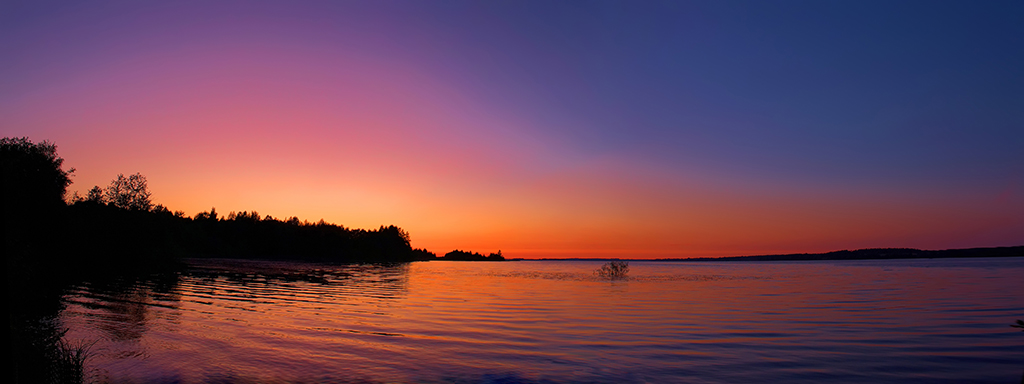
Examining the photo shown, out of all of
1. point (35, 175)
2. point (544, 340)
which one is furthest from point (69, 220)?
point (544, 340)

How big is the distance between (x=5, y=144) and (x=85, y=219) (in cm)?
3381

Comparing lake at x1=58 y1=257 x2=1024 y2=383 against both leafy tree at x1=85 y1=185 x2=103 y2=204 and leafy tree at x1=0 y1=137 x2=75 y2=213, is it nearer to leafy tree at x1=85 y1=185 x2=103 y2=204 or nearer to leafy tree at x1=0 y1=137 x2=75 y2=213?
leafy tree at x1=0 y1=137 x2=75 y2=213

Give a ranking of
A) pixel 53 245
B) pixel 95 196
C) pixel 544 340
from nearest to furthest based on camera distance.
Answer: pixel 544 340
pixel 53 245
pixel 95 196

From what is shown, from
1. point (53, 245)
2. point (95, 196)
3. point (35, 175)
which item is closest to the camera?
point (35, 175)

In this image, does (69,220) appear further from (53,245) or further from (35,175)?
(35,175)

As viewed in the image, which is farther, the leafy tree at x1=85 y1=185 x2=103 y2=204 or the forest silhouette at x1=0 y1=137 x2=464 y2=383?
the leafy tree at x1=85 y1=185 x2=103 y2=204

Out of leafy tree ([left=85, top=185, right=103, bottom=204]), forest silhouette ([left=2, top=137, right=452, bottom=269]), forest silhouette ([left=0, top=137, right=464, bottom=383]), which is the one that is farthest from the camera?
leafy tree ([left=85, top=185, right=103, bottom=204])

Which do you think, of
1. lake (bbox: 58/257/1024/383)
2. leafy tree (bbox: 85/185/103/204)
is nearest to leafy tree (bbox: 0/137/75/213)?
lake (bbox: 58/257/1024/383)

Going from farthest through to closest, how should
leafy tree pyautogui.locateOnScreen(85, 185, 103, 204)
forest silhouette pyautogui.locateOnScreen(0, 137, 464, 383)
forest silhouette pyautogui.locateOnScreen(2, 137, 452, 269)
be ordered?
leafy tree pyautogui.locateOnScreen(85, 185, 103, 204) < forest silhouette pyautogui.locateOnScreen(2, 137, 452, 269) < forest silhouette pyautogui.locateOnScreen(0, 137, 464, 383)

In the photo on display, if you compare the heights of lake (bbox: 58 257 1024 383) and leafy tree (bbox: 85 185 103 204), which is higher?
leafy tree (bbox: 85 185 103 204)

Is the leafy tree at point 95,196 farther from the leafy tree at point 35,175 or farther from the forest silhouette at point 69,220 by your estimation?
the leafy tree at point 35,175

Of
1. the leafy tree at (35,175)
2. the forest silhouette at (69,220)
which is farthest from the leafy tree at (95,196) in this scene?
the leafy tree at (35,175)

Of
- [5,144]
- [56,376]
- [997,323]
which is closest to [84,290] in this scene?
[5,144]

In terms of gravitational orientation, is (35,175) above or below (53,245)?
above
